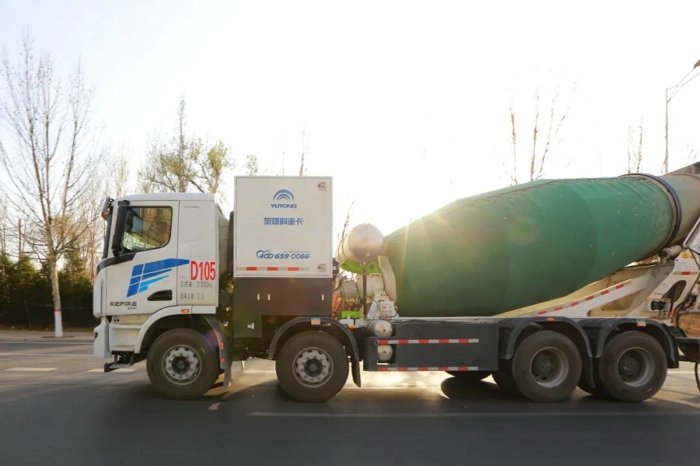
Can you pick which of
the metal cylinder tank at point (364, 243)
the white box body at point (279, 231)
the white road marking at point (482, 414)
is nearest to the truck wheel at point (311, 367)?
the white road marking at point (482, 414)

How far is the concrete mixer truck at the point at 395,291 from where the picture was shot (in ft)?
28.1

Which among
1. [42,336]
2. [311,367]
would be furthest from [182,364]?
[42,336]

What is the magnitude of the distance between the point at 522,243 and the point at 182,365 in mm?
5924

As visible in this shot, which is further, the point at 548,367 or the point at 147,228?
the point at 548,367

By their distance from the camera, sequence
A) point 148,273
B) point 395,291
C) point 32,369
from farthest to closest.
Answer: point 32,369, point 395,291, point 148,273

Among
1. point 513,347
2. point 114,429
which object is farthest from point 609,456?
point 114,429

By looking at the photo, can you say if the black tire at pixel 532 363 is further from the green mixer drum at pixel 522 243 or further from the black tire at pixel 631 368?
the green mixer drum at pixel 522 243

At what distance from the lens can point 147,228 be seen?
881cm

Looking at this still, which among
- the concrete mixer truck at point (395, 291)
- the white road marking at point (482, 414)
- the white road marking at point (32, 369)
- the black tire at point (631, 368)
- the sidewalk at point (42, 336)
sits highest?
the concrete mixer truck at point (395, 291)

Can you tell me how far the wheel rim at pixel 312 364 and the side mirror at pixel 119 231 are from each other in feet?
11.0

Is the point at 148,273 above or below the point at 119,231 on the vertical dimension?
below

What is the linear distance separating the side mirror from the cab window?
0.09 m

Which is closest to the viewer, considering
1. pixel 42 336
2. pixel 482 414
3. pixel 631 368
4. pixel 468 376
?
pixel 482 414

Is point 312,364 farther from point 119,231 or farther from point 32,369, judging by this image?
point 32,369
